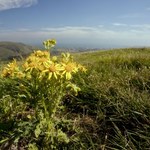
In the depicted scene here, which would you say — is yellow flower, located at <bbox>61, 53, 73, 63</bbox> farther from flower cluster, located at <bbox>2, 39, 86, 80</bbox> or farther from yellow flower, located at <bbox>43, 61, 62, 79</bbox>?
yellow flower, located at <bbox>43, 61, 62, 79</bbox>

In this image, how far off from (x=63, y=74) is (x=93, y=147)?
859 millimetres

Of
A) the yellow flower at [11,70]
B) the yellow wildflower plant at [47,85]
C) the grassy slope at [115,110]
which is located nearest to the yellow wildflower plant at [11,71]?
the yellow flower at [11,70]

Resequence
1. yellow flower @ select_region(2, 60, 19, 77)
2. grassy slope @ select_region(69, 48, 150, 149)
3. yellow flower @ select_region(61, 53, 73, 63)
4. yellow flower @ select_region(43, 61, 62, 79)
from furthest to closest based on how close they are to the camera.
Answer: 1. yellow flower @ select_region(2, 60, 19, 77)
2. yellow flower @ select_region(61, 53, 73, 63)
3. grassy slope @ select_region(69, 48, 150, 149)
4. yellow flower @ select_region(43, 61, 62, 79)

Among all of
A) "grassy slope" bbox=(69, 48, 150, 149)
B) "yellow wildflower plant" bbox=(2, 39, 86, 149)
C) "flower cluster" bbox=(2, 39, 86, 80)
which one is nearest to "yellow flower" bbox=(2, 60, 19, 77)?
"yellow wildflower plant" bbox=(2, 39, 86, 149)

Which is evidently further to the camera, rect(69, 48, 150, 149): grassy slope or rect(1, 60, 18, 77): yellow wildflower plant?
rect(1, 60, 18, 77): yellow wildflower plant

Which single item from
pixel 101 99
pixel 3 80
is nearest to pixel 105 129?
pixel 101 99

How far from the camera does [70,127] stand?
401 cm

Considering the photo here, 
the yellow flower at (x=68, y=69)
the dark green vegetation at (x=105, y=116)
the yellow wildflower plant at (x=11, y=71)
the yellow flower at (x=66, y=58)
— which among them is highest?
the yellow flower at (x=66, y=58)

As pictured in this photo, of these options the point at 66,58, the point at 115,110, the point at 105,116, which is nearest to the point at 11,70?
the point at 66,58

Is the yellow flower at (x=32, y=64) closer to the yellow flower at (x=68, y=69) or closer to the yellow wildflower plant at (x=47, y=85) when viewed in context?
the yellow wildflower plant at (x=47, y=85)

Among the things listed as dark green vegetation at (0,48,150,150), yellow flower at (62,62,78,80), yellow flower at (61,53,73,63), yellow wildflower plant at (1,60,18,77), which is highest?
yellow flower at (61,53,73,63)

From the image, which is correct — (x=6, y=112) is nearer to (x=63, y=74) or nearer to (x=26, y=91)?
(x=26, y=91)

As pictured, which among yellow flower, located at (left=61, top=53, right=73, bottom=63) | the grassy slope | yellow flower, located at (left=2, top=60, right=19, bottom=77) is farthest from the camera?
yellow flower, located at (left=2, top=60, right=19, bottom=77)

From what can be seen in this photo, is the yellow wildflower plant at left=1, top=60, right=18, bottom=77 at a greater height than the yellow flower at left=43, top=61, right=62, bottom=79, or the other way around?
the yellow flower at left=43, top=61, right=62, bottom=79
